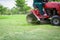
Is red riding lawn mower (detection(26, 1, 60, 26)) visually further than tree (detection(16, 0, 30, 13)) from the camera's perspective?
No

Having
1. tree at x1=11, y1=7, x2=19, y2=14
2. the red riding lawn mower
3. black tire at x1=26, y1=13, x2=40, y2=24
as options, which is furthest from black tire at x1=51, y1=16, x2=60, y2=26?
tree at x1=11, y1=7, x2=19, y2=14

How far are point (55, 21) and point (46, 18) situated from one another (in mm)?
679

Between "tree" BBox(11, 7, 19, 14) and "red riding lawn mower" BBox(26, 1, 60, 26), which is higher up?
"red riding lawn mower" BBox(26, 1, 60, 26)

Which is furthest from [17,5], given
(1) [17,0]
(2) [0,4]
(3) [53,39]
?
(3) [53,39]

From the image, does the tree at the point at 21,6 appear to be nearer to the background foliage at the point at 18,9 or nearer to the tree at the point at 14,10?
the background foliage at the point at 18,9

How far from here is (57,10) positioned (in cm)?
971

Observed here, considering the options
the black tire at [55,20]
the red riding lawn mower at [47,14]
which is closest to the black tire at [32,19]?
the red riding lawn mower at [47,14]

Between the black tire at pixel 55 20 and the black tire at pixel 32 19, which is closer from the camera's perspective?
the black tire at pixel 55 20

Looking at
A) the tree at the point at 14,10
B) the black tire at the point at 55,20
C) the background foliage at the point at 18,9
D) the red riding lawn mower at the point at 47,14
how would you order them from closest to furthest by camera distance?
the black tire at the point at 55,20
the red riding lawn mower at the point at 47,14
the background foliage at the point at 18,9
the tree at the point at 14,10

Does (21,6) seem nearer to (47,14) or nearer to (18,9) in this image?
(18,9)

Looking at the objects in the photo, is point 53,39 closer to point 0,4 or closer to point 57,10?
point 57,10

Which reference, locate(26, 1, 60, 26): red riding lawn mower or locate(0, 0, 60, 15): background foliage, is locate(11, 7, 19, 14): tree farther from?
locate(26, 1, 60, 26): red riding lawn mower

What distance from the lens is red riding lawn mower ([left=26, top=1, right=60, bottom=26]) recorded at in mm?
9664

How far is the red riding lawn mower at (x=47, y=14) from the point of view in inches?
380
